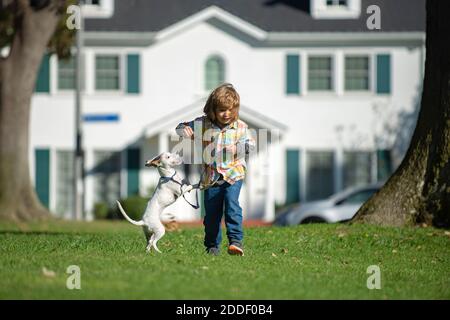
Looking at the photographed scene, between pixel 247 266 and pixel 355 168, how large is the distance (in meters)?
23.7

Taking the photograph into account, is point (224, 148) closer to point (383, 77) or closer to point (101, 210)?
point (101, 210)

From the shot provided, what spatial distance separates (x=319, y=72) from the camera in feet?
111

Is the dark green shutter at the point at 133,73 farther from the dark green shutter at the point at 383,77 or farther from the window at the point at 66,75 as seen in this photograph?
the dark green shutter at the point at 383,77

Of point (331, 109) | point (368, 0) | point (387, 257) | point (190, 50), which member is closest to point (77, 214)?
point (190, 50)

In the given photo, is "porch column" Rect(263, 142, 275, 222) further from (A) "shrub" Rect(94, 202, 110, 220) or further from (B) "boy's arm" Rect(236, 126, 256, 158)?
(B) "boy's arm" Rect(236, 126, 256, 158)

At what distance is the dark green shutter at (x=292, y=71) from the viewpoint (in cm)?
3369

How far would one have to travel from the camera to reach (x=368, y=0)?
116 feet

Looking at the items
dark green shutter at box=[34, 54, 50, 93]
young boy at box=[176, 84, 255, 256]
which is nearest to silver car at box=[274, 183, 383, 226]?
dark green shutter at box=[34, 54, 50, 93]

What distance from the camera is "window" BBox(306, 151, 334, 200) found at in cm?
3397

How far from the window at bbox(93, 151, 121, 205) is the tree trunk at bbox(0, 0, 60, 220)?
6404 millimetres

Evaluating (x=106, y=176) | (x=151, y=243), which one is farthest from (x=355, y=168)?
(x=151, y=243)

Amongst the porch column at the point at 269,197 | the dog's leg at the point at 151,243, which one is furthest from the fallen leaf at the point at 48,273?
the porch column at the point at 269,197
